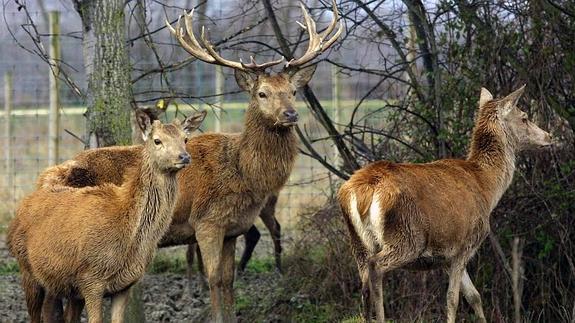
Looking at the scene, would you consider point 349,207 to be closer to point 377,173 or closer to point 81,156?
point 377,173

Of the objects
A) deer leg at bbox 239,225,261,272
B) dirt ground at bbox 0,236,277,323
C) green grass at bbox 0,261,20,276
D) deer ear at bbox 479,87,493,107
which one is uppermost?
deer ear at bbox 479,87,493,107

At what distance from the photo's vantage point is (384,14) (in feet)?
36.5

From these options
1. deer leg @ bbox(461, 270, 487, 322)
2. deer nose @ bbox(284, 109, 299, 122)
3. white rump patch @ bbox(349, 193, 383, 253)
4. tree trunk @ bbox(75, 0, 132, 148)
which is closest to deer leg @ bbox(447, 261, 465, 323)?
deer leg @ bbox(461, 270, 487, 322)

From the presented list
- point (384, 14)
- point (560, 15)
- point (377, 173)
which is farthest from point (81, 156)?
point (560, 15)

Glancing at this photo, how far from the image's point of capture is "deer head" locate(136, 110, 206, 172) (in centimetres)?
815

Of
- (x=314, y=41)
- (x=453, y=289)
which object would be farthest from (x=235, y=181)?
(x=453, y=289)

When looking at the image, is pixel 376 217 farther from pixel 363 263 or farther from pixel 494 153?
pixel 494 153

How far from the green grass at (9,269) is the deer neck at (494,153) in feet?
17.8

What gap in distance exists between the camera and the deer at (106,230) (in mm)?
8016

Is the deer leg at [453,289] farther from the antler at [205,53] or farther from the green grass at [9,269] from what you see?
the green grass at [9,269]

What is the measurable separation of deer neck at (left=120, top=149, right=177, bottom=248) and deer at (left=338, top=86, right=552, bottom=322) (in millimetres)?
1269

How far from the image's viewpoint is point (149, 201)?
820cm

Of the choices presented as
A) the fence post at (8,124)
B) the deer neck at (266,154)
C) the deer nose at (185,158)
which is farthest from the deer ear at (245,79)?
the fence post at (8,124)

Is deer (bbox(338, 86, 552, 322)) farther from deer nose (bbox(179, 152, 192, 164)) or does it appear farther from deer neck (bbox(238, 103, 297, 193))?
deer neck (bbox(238, 103, 297, 193))
